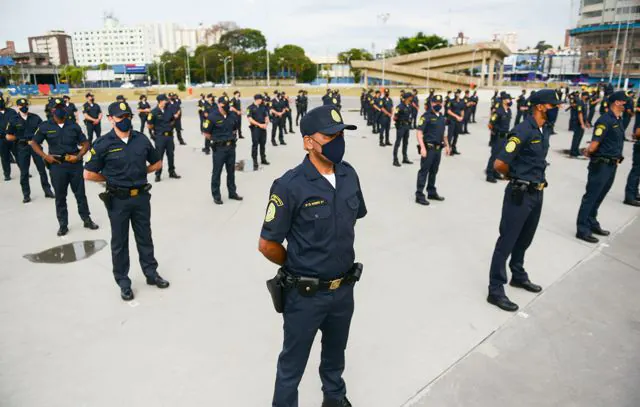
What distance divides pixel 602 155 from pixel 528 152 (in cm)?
238

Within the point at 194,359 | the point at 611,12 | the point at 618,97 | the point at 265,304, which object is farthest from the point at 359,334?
the point at 611,12

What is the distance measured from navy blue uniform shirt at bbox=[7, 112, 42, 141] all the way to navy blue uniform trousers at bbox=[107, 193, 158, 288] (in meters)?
5.35

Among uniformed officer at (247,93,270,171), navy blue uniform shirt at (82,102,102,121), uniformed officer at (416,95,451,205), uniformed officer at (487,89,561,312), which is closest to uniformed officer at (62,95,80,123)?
navy blue uniform shirt at (82,102,102,121)

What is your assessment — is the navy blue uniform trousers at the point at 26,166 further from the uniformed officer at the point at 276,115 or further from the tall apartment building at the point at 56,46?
the tall apartment building at the point at 56,46

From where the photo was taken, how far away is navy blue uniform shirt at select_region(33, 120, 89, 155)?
232 inches

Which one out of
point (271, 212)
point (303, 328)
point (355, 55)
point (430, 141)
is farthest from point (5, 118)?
point (355, 55)

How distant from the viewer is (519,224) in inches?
163

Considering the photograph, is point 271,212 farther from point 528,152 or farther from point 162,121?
point 162,121

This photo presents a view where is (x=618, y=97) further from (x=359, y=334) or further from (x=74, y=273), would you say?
(x=74, y=273)

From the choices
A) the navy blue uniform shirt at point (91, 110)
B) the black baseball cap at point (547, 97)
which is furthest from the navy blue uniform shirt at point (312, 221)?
the navy blue uniform shirt at point (91, 110)

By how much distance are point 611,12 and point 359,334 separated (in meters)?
94.1

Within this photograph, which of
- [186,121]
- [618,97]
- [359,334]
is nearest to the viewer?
[359,334]

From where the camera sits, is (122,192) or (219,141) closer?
(122,192)

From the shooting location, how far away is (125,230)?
430 cm
